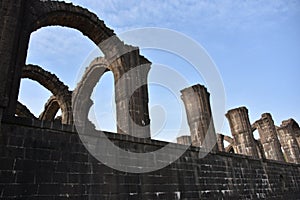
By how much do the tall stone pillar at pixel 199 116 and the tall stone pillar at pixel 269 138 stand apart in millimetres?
7851

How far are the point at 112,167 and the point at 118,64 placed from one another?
3.68 m

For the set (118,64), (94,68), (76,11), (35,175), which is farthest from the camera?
(94,68)

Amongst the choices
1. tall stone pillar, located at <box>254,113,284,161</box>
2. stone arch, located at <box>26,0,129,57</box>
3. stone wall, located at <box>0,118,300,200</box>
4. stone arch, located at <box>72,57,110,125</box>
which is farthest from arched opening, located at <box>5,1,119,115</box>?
tall stone pillar, located at <box>254,113,284,161</box>

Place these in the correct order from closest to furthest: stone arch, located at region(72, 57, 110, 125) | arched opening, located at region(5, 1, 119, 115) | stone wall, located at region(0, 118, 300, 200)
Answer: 1. stone wall, located at region(0, 118, 300, 200)
2. arched opening, located at region(5, 1, 119, 115)
3. stone arch, located at region(72, 57, 110, 125)

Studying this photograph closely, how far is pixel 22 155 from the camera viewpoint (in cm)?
423

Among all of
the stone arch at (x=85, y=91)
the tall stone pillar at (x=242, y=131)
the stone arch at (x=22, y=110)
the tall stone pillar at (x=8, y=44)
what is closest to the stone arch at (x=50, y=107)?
the stone arch at (x=22, y=110)

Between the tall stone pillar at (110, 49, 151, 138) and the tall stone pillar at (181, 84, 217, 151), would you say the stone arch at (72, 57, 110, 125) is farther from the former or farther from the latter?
the tall stone pillar at (181, 84, 217, 151)

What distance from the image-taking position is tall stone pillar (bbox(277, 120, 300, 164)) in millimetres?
17922

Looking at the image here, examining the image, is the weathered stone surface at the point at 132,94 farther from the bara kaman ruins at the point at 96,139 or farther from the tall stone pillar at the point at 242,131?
the tall stone pillar at the point at 242,131

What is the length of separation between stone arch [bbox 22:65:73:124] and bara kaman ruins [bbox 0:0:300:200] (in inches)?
1.6

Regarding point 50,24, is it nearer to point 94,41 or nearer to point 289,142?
point 94,41

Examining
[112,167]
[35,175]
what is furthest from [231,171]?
[35,175]

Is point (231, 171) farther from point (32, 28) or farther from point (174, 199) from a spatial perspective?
point (32, 28)

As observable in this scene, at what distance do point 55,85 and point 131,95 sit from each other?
5115mm
